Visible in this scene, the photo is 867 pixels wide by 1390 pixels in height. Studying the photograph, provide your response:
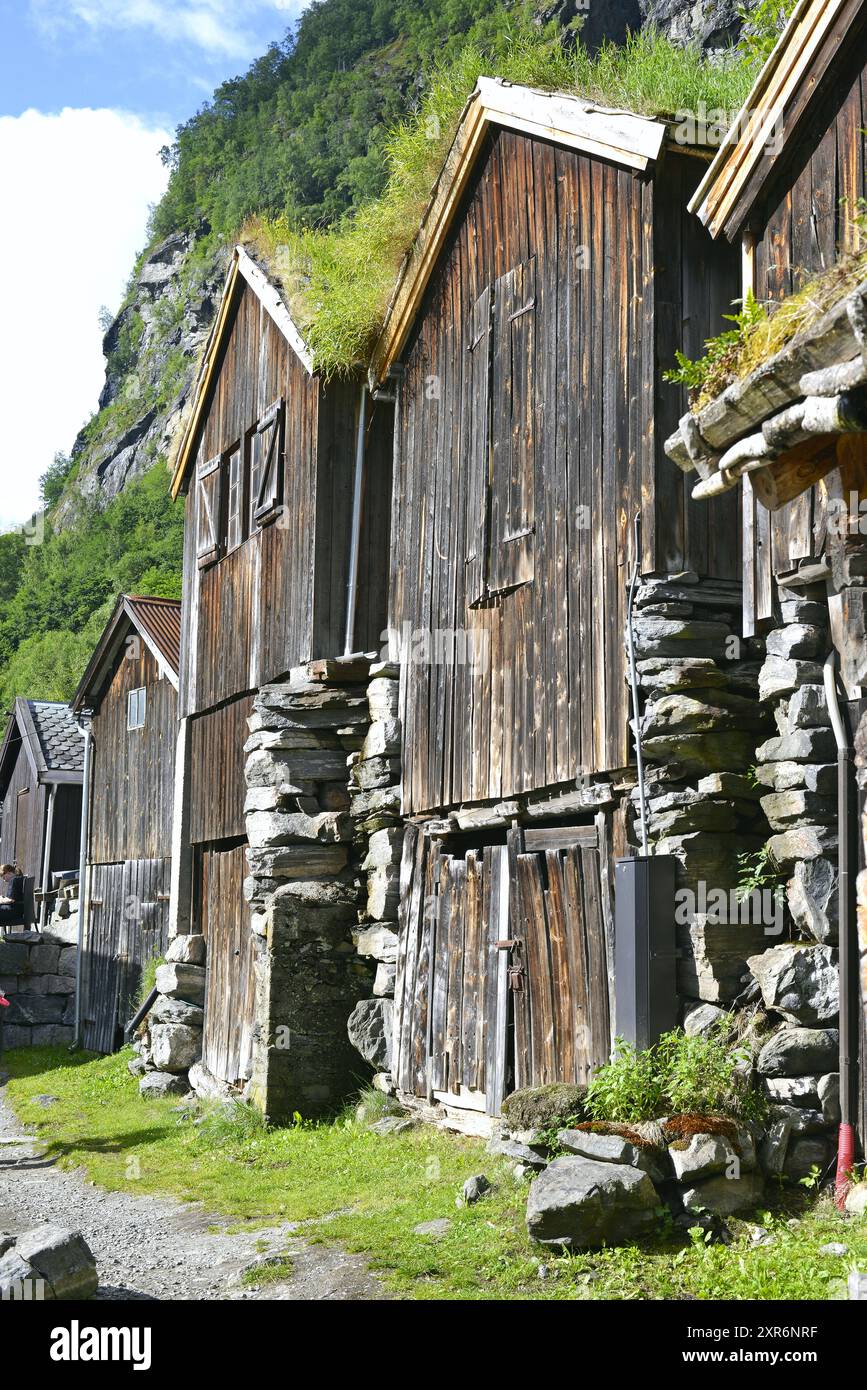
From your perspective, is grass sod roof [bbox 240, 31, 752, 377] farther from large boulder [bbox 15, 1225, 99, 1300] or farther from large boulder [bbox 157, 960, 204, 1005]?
large boulder [bbox 15, 1225, 99, 1300]

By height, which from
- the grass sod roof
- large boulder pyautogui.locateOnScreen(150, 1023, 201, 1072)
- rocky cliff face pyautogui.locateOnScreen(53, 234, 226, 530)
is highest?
rocky cliff face pyautogui.locateOnScreen(53, 234, 226, 530)

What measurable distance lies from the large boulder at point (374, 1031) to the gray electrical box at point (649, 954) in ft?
13.5

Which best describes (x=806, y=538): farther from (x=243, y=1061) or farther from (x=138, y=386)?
(x=138, y=386)

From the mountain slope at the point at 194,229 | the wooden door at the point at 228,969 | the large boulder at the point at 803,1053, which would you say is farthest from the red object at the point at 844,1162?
the mountain slope at the point at 194,229

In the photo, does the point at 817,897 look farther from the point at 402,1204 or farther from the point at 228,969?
the point at 228,969

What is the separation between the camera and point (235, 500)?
15617mm

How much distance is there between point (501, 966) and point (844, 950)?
3684 millimetres

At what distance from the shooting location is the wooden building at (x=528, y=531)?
29.3 ft

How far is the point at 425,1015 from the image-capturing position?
11.3 m

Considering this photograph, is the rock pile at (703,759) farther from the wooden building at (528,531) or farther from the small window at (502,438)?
the small window at (502,438)

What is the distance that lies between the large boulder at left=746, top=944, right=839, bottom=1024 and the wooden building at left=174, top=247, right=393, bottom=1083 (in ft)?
22.2

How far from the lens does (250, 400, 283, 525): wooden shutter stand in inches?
563

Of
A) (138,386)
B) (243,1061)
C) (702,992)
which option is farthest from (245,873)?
(138,386)

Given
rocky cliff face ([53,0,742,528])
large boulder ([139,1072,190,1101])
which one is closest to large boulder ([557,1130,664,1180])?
large boulder ([139,1072,190,1101])
